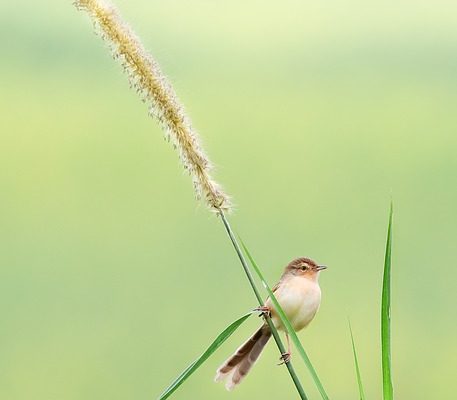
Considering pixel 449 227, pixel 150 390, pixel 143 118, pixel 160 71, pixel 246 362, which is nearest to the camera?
pixel 160 71

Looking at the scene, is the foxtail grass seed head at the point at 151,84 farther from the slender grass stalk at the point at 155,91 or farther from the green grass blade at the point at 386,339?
the green grass blade at the point at 386,339

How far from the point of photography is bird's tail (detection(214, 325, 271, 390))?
118 centimetres

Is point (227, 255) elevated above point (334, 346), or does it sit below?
above

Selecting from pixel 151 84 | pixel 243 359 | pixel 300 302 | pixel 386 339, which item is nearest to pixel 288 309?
pixel 300 302

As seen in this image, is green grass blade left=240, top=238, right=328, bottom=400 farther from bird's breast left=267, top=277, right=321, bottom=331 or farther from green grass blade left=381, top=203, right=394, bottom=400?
bird's breast left=267, top=277, right=321, bottom=331

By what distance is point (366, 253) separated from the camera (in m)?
2.71

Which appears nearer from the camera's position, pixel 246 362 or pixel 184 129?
pixel 184 129

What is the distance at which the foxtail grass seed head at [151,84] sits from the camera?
0.81 m

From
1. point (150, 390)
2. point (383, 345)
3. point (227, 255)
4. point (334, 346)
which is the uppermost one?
point (227, 255)

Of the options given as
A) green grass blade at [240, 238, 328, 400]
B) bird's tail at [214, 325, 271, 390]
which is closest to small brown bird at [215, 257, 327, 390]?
bird's tail at [214, 325, 271, 390]

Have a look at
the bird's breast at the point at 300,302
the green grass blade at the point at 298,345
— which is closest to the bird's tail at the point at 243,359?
the bird's breast at the point at 300,302

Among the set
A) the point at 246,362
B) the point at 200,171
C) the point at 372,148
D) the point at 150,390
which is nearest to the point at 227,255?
the point at 150,390

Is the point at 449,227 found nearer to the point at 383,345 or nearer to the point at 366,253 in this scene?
the point at 366,253

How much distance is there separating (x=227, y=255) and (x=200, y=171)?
181cm
